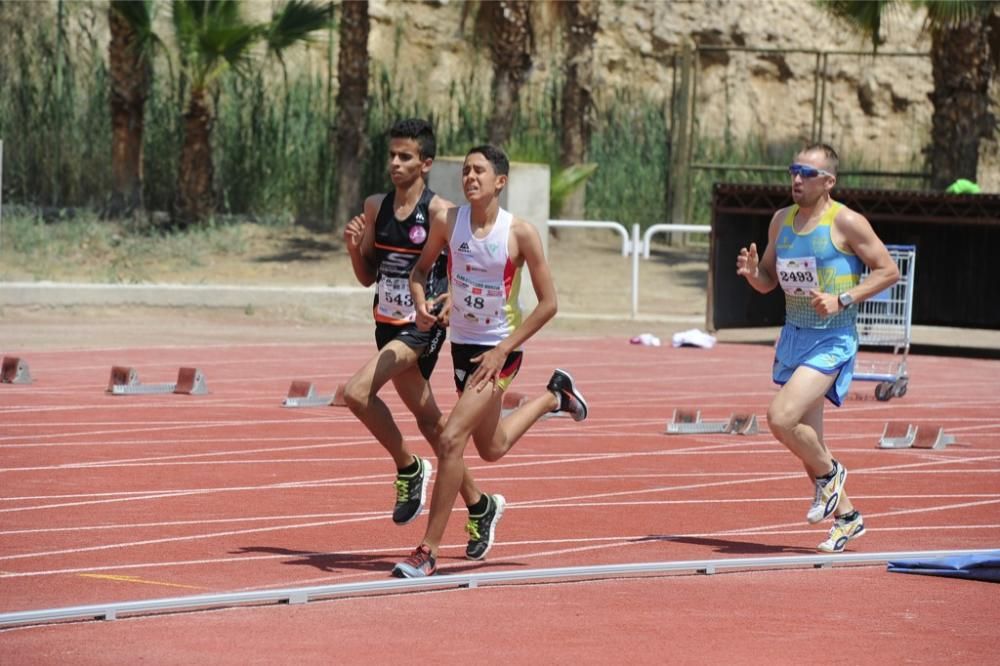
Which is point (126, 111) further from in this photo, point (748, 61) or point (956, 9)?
point (748, 61)

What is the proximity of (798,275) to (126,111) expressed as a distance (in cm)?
2141

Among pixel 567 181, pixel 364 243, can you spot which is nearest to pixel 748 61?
pixel 567 181

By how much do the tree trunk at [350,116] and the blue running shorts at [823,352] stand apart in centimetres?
2112

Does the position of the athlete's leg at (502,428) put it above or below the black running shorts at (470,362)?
below

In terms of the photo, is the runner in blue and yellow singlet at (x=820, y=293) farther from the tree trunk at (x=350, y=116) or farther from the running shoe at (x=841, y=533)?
the tree trunk at (x=350, y=116)

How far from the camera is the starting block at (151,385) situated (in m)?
15.3

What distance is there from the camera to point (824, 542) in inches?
364

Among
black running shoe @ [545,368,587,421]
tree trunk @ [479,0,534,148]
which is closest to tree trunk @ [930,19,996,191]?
tree trunk @ [479,0,534,148]

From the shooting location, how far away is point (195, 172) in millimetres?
29719

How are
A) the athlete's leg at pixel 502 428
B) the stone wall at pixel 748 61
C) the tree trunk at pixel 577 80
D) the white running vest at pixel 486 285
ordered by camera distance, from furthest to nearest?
the stone wall at pixel 748 61
the tree trunk at pixel 577 80
the athlete's leg at pixel 502 428
the white running vest at pixel 486 285

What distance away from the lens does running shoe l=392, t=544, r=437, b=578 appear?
8.10 m

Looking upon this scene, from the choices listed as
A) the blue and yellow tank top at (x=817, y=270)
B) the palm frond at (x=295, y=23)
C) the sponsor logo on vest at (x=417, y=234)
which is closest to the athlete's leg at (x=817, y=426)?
the blue and yellow tank top at (x=817, y=270)

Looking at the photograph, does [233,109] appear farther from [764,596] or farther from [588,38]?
[764,596]

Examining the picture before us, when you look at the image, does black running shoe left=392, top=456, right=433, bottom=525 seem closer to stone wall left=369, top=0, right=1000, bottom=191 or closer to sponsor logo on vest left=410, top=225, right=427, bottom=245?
sponsor logo on vest left=410, top=225, right=427, bottom=245
